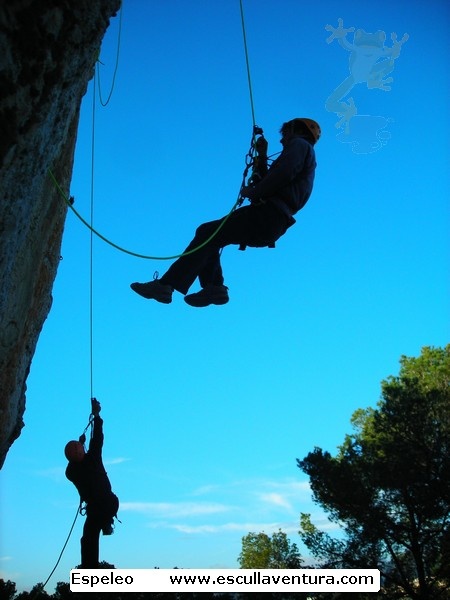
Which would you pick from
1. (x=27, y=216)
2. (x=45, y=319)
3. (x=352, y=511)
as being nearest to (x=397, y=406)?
(x=352, y=511)

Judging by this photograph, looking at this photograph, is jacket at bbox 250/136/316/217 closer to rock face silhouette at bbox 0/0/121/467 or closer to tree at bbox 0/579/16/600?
rock face silhouette at bbox 0/0/121/467

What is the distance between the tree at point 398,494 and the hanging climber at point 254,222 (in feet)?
36.6

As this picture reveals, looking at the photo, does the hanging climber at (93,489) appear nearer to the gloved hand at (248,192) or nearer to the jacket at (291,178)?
the gloved hand at (248,192)

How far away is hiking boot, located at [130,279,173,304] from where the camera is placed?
480 centimetres

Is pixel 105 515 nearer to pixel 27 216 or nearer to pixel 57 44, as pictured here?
pixel 27 216

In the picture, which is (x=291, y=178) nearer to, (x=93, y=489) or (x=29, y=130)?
(x=29, y=130)

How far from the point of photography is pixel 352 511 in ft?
50.4

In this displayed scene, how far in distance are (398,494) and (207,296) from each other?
11663 millimetres

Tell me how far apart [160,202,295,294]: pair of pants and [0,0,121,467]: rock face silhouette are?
42.2 inches

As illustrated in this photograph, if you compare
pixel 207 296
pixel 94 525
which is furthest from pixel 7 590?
pixel 207 296

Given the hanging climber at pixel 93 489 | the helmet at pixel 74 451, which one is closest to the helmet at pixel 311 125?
the hanging climber at pixel 93 489

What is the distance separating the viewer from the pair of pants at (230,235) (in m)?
4.93

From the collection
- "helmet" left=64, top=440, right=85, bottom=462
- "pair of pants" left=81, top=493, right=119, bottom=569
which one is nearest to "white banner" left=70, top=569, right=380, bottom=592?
"pair of pants" left=81, top=493, right=119, bottom=569

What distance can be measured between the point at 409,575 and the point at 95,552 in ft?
37.4
